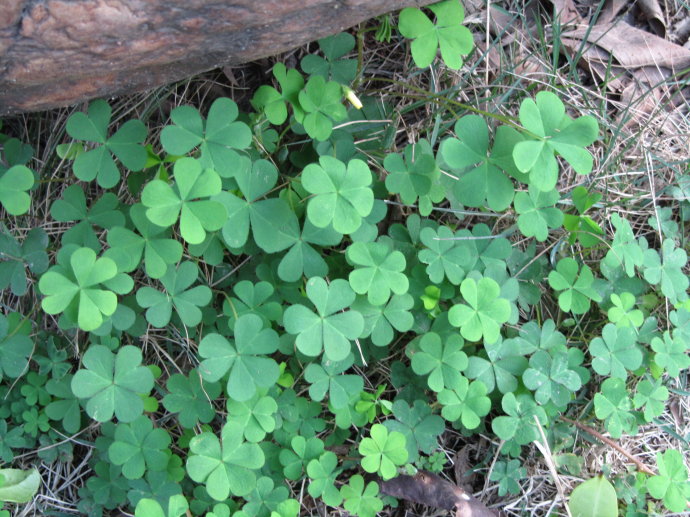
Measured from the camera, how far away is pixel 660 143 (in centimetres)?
261

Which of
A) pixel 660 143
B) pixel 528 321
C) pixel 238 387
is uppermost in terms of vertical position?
pixel 660 143

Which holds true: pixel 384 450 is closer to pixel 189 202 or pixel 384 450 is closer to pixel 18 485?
pixel 189 202

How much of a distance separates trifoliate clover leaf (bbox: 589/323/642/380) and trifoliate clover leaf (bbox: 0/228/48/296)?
6.54ft

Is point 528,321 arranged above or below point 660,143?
below

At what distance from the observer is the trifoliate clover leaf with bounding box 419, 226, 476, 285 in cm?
212

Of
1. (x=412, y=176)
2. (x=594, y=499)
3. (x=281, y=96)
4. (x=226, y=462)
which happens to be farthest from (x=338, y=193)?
(x=594, y=499)

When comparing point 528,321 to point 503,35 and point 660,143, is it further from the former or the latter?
point 503,35

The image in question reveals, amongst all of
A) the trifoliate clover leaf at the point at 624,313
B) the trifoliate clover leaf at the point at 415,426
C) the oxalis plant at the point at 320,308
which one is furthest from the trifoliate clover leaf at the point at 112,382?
the trifoliate clover leaf at the point at 624,313

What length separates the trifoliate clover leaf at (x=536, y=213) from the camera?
7.04 ft

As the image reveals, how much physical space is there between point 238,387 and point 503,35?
178cm

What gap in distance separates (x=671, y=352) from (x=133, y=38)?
2.13m

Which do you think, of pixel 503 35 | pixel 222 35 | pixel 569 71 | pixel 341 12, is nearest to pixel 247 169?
pixel 222 35

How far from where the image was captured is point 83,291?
183 centimetres

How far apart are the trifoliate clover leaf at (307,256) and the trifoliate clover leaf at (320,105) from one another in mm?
330
